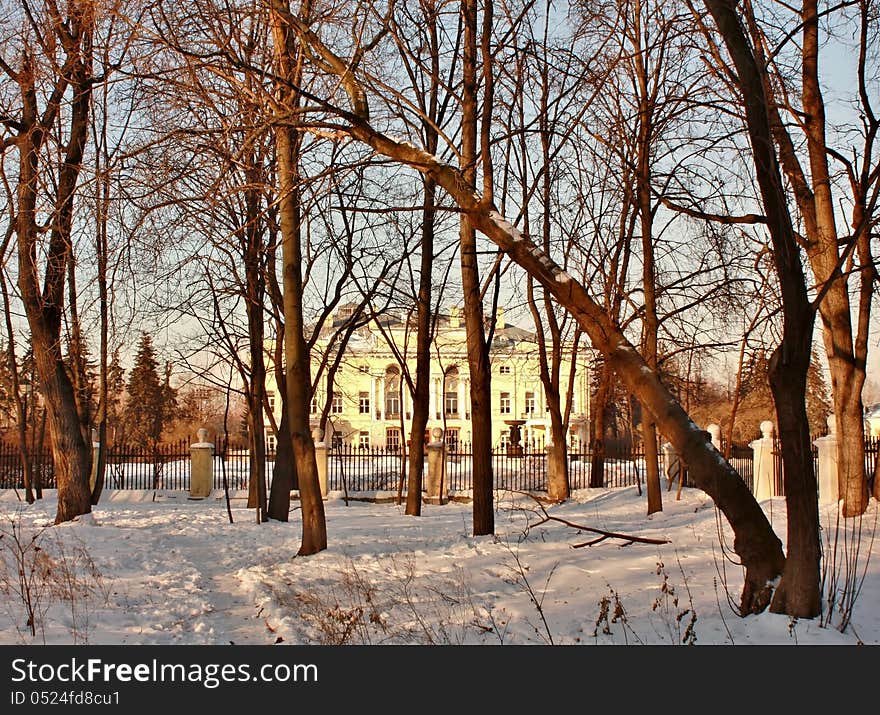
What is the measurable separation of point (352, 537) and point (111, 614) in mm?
5217

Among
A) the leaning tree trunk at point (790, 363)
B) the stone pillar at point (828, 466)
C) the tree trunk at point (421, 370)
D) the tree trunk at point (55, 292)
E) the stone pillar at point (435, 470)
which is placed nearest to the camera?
the leaning tree trunk at point (790, 363)

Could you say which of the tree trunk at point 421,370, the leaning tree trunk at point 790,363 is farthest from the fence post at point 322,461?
the leaning tree trunk at point 790,363

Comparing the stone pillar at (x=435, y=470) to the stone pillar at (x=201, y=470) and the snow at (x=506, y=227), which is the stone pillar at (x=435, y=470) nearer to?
the stone pillar at (x=201, y=470)

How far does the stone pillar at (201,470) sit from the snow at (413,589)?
10599 mm

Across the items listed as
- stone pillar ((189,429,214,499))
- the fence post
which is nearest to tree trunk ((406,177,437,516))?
the fence post

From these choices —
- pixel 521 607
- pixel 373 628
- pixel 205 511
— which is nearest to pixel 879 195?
pixel 521 607

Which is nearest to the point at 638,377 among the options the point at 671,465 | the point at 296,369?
the point at 296,369

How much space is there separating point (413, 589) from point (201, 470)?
16994 mm

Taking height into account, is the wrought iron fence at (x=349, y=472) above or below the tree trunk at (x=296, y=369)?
below

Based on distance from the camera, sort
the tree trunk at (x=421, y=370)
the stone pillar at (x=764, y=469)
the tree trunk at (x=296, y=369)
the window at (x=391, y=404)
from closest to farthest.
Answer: the tree trunk at (x=296, y=369)
the tree trunk at (x=421, y=370)
the stone pillar at (x=764, y=469)
the window at (x=391, y=404)

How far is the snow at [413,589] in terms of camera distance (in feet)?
18.6

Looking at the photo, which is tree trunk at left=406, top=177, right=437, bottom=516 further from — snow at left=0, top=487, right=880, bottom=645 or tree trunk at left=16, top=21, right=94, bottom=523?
tree trunk at left=16, top=21, right=94, bottom=523

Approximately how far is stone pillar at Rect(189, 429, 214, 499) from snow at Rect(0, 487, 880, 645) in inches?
417
